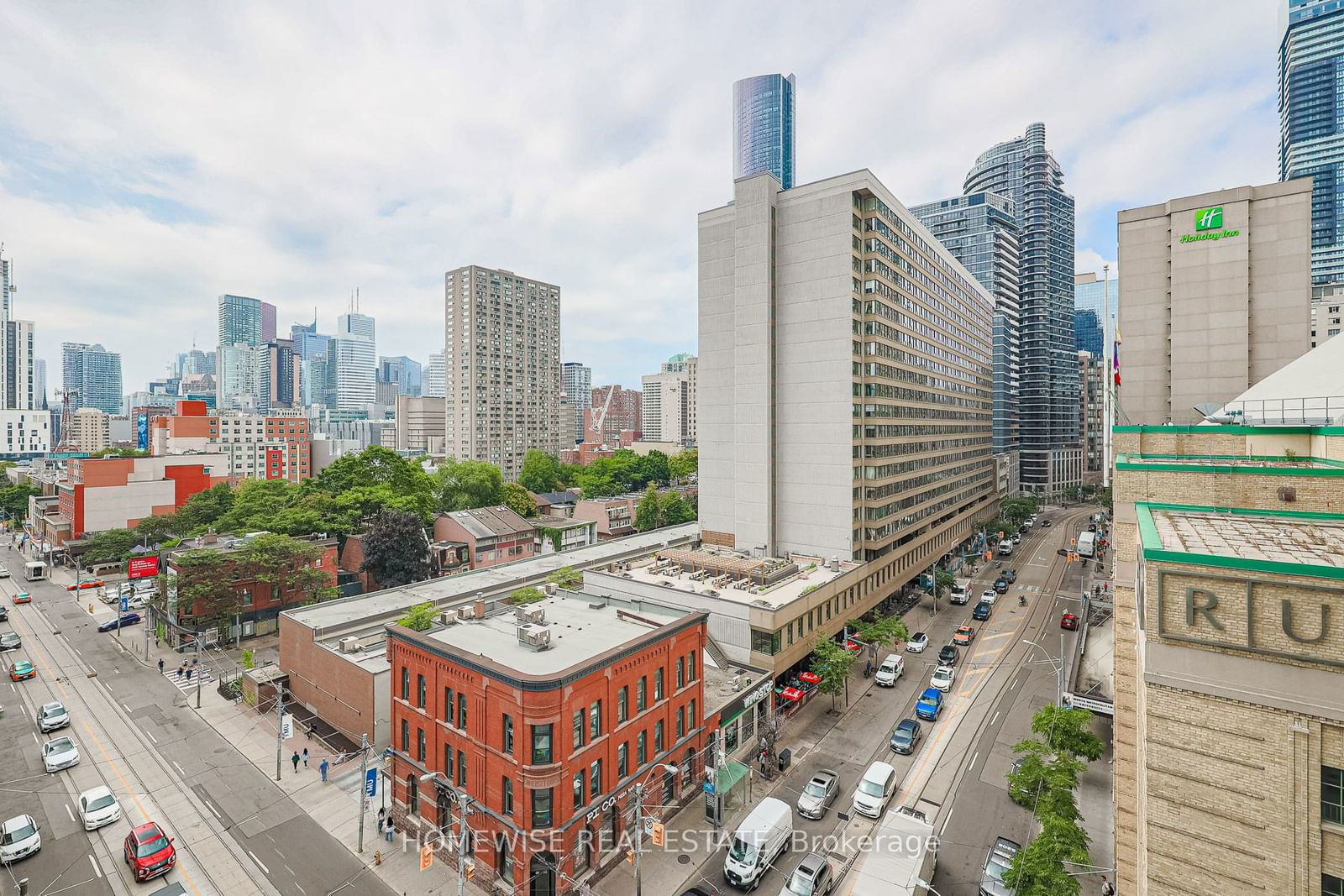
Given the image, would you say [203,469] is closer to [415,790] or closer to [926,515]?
[415,790]

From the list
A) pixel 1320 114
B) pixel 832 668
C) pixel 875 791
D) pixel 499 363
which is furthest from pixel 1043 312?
pixel 875 791

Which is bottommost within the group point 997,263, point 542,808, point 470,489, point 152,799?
point 152,799

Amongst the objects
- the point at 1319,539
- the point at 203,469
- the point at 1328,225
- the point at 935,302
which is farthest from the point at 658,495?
the point at 1328,225

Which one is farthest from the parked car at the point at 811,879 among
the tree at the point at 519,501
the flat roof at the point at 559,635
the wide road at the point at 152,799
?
the tree at the point at 519,501

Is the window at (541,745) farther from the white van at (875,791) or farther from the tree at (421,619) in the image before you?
the tree at (421,619)

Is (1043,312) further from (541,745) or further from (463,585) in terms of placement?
(541,745)

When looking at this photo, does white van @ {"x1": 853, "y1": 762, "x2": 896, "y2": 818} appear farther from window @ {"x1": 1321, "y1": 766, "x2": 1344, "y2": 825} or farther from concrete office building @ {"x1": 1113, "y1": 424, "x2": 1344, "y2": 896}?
window @ {"x1": 1321, "y1": 766, "x2": 1344, "y2": 825}

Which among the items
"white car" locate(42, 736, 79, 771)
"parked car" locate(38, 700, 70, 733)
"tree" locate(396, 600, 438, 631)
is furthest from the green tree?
"white car" locate(42, 736, 79, 771)
